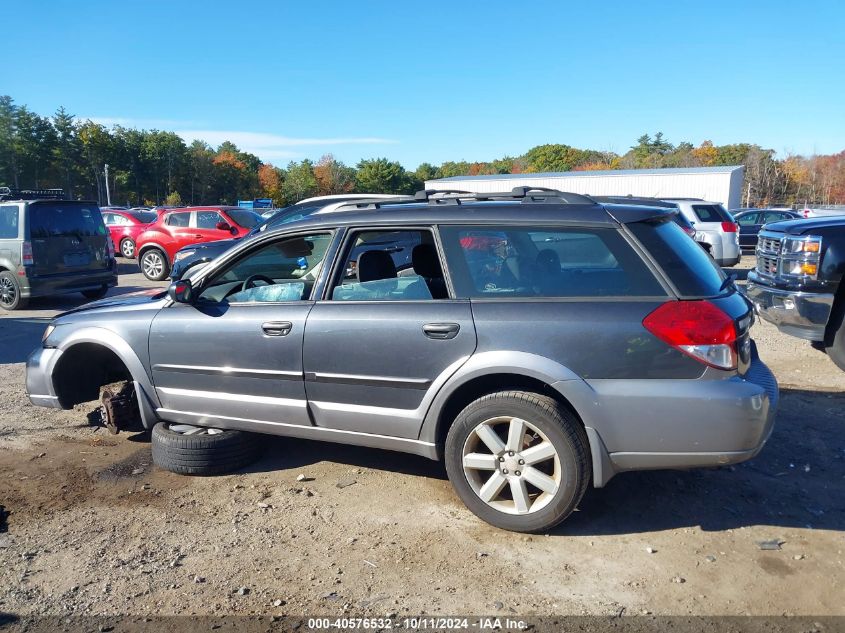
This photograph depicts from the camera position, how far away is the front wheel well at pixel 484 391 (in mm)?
3584

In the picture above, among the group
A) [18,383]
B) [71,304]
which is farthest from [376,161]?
[18,383]

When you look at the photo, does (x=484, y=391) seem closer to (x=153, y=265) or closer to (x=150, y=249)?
(x=153, y=265)

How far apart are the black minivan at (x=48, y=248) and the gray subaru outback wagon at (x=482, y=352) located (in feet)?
24.4

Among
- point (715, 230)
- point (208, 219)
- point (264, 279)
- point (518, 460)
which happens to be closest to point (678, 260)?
point (518, 460)

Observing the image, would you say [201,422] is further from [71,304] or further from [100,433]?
[71,304]

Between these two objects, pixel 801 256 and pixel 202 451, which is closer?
pixel 202 451

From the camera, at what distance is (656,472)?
4.41m

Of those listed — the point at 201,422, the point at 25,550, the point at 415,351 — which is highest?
the point at 415,351

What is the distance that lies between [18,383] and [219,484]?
12.2ft

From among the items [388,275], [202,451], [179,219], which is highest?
[179,219]

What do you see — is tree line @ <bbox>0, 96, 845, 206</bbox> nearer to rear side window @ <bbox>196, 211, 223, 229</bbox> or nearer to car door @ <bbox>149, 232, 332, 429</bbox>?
rear side window @ <bbox>196, 211, 223, 229</bbox>

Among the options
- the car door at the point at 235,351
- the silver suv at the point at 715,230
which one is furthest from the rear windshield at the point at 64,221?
the silver suv at the point at 715,230

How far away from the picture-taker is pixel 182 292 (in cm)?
442

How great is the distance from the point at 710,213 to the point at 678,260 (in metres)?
13.0
